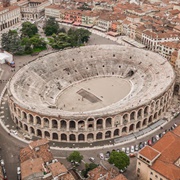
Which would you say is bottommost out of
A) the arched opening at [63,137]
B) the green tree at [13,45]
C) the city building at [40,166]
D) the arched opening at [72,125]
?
the arched opening at [63,137]

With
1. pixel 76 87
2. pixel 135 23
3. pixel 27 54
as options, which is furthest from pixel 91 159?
pixel 135 23

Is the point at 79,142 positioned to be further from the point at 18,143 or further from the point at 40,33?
the point at 40,33

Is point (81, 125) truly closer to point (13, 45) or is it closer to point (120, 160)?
point (120, 160)

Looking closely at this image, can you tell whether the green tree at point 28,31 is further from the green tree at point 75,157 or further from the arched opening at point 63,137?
the green tree at point 75,157

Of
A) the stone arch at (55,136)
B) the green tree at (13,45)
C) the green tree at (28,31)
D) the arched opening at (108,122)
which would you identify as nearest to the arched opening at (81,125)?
the arched opening at (108,122)

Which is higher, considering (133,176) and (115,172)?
(115,172)

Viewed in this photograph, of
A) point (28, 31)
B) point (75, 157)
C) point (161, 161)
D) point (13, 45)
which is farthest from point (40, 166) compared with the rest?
point (28, 31)

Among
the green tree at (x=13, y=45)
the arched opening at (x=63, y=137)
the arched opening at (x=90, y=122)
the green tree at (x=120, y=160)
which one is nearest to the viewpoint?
the green tree at (x=120, y=160)
